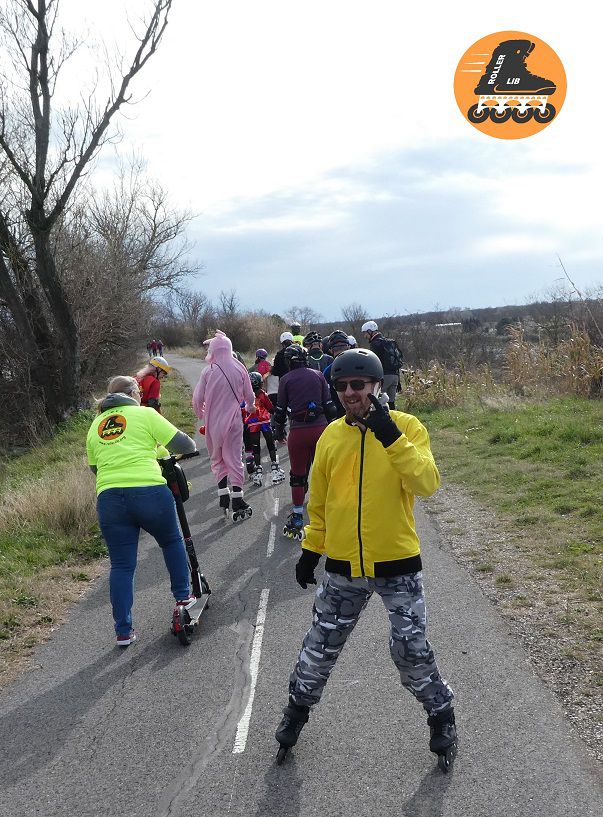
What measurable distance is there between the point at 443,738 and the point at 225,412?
20.4 feet

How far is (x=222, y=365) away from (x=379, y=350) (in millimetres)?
4800

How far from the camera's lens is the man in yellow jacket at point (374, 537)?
3527 millimetres

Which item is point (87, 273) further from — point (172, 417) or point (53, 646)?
point (53, 646)

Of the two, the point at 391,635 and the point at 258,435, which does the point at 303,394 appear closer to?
the point at 258,435

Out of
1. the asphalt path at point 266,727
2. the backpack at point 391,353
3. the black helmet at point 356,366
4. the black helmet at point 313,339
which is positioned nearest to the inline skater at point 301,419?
the asphalt path at point 266,727

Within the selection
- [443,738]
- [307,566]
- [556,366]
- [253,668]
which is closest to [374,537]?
[307,566]

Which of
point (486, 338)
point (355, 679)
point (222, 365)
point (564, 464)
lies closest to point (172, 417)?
point (222, 365)

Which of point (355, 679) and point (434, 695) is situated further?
point (355, 679)

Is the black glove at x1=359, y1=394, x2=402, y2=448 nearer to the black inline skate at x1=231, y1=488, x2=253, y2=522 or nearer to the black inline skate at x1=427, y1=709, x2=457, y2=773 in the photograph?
the black inline skate at x1=427, y1=709, x2=457, y2=773

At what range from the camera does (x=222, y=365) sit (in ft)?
30.5

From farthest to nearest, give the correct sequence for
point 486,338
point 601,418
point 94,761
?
point 486,338 < point 601,418 < point 94,761

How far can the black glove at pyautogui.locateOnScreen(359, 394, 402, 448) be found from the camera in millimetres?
3373

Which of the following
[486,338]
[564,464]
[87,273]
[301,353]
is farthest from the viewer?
[486,338]

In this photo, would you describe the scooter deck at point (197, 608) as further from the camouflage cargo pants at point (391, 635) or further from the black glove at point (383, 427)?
the black glove at point (383, 427)
